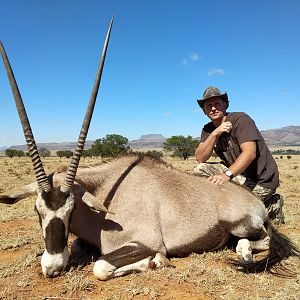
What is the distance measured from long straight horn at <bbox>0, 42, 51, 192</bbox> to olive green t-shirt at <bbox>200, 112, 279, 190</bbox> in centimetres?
341

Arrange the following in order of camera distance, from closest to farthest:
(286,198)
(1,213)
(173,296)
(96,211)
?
(173,296) → (96,211) → (1,213) → (286,198)

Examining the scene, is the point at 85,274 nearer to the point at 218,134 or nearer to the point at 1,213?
the point at 218,134

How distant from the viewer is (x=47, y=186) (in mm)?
4555

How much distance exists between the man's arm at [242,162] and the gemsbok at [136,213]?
0.15 m

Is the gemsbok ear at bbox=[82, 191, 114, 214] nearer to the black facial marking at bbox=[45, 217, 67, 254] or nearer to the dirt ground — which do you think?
the black facial marking at bbox=[45, 217, 67, 254]

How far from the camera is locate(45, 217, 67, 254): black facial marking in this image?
14.2 feet

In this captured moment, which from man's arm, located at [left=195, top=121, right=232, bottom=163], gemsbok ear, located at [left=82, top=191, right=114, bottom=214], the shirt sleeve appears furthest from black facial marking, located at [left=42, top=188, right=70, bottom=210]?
the shirt sleeve

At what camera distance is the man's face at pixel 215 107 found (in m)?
6.73

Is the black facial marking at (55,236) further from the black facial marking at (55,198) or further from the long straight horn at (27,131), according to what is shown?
the long straight horn at (27,131)

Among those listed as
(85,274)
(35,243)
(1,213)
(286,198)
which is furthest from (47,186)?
(286,198)

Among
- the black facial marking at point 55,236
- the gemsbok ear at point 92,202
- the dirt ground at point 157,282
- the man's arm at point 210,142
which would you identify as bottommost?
the dirt ground at point 157,282

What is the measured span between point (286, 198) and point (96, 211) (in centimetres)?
877

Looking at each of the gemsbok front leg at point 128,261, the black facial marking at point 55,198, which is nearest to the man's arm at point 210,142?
the gemsbok front leg at point 128,261

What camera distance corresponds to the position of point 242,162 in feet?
19.6
